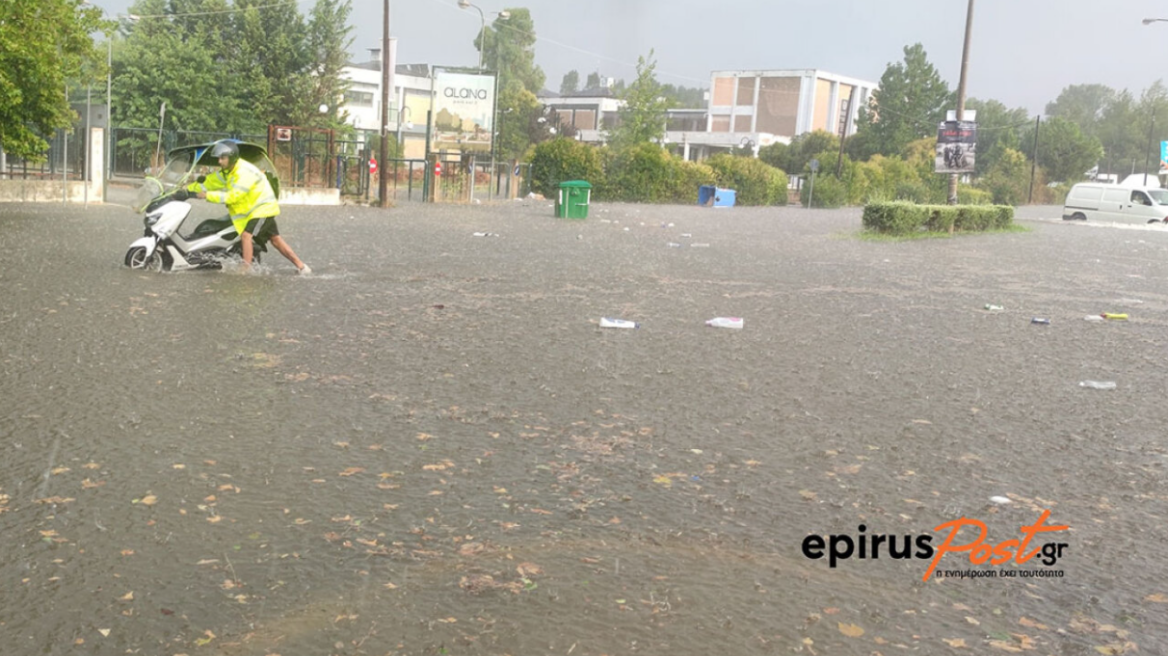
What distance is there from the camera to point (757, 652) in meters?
3.51

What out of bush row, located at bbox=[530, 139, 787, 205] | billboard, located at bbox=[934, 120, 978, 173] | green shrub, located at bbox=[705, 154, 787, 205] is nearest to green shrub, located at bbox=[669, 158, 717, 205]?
bush row, located at bbox=[530, 139, 787, 205]

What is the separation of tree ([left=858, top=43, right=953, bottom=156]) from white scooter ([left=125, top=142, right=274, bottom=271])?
237 ft

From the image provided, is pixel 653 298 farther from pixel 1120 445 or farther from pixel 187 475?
pixel 187 475

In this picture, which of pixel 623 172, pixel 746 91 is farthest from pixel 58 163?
pixel 746 91

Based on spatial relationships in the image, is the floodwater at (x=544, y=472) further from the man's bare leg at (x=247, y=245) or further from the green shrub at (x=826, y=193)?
the green shrub at (x=826, y=193)

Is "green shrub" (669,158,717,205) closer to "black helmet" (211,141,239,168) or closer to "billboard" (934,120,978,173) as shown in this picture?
"billboard" (934,120,978,173)

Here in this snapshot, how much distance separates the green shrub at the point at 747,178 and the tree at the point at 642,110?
6.54 meters

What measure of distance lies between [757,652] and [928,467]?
2620 millimetres

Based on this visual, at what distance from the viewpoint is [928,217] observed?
29.2 m

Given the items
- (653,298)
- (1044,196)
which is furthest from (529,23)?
(653,298)

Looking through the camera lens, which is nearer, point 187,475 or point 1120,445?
point 187,475

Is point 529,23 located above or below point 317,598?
Result: above

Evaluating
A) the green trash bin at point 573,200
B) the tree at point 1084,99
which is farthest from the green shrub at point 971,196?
the tree at point 1084,99

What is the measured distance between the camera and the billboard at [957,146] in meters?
30.7
